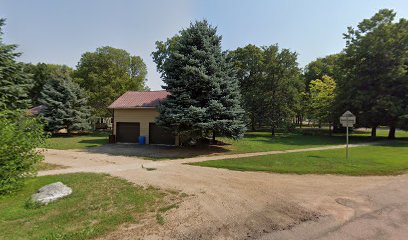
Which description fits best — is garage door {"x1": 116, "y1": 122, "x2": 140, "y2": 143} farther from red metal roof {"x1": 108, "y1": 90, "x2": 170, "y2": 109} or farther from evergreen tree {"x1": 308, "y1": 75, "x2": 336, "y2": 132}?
evergreen tree {"x1": 308, "y1": 75, "x2": 336, "y2": 132}

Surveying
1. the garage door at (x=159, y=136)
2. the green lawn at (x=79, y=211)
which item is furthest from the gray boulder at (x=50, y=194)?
the garage door at (x=159, y=136)

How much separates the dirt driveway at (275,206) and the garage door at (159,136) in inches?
424

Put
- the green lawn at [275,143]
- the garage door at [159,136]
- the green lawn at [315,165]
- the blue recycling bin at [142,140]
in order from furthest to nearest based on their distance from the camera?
the blue recycling bin at [142,140] → the garage door at [159,136] → the green lawn at [275,143] → the green lawn at [315,165]

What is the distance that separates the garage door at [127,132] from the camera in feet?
78.4

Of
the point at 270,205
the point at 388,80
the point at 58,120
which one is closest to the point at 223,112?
the point at 270,205

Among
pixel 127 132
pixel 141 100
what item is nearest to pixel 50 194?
pixel 127 132

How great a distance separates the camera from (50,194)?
285 inches

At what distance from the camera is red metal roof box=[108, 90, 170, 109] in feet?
77.5

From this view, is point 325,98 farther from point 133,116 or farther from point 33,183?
point 33,183

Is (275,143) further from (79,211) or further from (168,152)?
(79,211)

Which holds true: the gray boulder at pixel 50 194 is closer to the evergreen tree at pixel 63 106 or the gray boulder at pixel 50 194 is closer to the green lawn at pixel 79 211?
the green lawn at pixel 79 211

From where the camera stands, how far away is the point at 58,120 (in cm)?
3028

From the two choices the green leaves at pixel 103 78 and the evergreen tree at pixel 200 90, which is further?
the green leaves at pixel 103 78

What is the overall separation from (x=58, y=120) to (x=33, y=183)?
77.9ft
